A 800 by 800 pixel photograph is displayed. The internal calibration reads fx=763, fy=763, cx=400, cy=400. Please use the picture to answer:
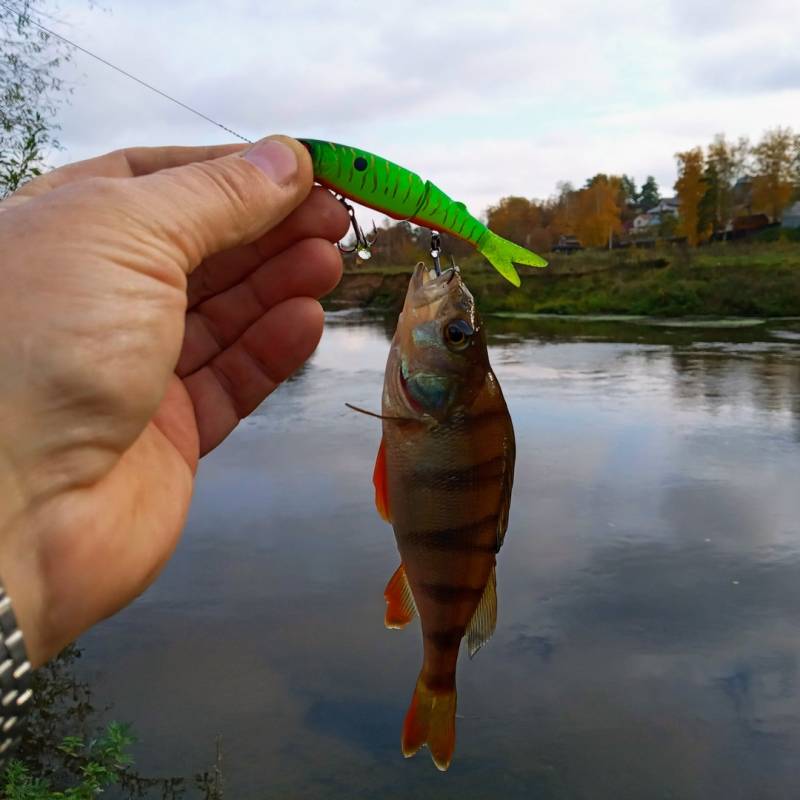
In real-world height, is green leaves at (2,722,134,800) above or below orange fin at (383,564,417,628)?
below

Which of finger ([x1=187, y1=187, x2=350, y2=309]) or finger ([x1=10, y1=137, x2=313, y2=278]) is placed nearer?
finger ([x1=10, y1=137, x2=313, y2=278])

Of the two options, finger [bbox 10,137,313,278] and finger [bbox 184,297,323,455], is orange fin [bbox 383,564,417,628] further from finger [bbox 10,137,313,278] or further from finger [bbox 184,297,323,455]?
finger [bbox 10,137,313,278]

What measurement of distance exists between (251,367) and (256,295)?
0.93 feet

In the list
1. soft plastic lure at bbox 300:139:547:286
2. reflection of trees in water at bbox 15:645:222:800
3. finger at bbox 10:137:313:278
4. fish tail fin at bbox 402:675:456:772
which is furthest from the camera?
reflection of trees in water at bbox 15:645:222:800

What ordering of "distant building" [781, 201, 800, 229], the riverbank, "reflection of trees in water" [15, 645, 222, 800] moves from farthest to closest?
1. "distant building" [781, 201, 800, 229]
2. the riverbank
3. "reflection of trees in water" [15, 645, 222, 800]

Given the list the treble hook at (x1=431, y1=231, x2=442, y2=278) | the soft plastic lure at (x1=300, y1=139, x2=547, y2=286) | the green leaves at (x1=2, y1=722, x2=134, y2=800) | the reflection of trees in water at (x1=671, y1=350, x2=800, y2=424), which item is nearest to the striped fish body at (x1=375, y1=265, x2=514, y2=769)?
the treble hook at (x1=431, y1=231, x2=442, y2=278)

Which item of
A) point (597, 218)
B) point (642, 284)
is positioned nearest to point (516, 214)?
point (597, 218)

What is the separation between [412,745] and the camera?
2.26 m

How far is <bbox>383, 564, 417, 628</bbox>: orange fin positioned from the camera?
2316mm

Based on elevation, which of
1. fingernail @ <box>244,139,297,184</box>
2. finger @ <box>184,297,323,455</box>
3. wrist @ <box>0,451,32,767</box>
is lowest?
wrist @ <box>0,451,32,767</box>

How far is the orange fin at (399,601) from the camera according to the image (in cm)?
232

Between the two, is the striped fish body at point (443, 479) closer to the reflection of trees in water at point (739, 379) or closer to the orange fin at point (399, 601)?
the orange fin at point (399, 601)

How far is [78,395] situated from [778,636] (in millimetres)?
6238

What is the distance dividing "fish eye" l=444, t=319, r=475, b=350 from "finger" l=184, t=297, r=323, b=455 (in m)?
0.78
